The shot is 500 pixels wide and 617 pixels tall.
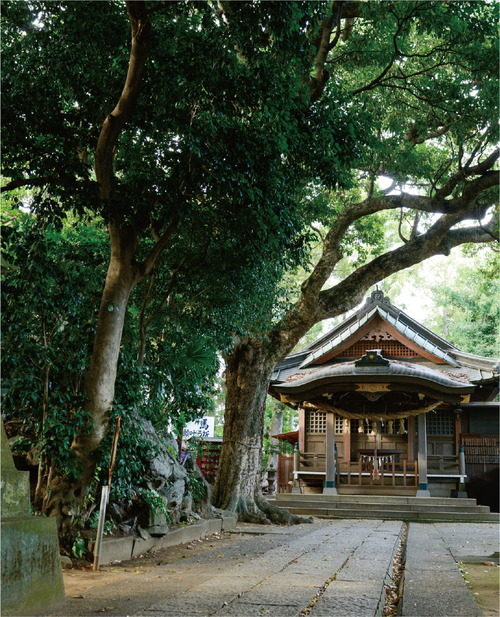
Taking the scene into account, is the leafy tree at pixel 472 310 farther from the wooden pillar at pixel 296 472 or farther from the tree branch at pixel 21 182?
the tree branch at pixel 21 182

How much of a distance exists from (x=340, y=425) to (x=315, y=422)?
Result: 871 millimetres

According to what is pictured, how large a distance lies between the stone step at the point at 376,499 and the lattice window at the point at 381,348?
488cm

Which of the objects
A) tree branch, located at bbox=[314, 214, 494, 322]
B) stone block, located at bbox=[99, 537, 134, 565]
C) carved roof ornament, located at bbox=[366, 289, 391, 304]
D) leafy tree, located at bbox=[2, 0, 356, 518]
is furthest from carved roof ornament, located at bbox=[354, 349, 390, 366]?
stone block, located at bbox=[99, 537, 134, 565]

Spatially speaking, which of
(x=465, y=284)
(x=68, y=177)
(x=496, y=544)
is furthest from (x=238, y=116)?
(x=465, y=284)

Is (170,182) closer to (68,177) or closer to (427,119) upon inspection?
(68,177)

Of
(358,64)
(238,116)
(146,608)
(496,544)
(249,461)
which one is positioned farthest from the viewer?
(249,461)

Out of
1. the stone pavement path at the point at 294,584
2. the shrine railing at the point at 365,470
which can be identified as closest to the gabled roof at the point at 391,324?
the shrine railing at the point at 365,470

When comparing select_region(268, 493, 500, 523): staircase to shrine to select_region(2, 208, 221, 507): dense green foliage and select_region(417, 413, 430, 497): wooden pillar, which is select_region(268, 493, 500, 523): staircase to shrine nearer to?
select_region(417, 413, 430, 497): wooden pillar

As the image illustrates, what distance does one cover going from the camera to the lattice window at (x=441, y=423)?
20.4 metres

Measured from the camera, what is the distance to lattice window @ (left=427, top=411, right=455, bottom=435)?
20.4 m

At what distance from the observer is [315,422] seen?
2141 cm

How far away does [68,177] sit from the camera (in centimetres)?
740

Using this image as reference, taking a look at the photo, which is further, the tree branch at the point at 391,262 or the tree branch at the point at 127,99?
the tree branch at the point at 391,262

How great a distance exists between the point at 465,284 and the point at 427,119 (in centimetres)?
2426
